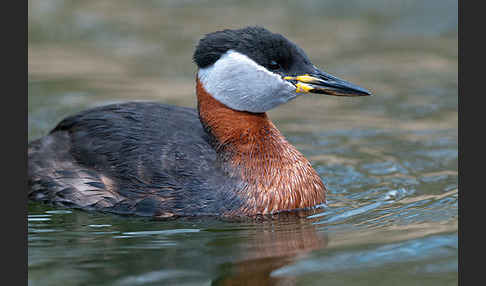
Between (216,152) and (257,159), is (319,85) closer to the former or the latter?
(257,159)

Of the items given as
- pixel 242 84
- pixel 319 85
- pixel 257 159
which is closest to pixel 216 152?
pixel 257 159

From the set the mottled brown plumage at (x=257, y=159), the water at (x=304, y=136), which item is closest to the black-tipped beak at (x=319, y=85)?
the mottled brown plumage at (x=257, y=159)

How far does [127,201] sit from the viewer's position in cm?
785

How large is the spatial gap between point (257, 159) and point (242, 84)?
0.81 metres

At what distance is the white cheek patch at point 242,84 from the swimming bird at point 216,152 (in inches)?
0.4

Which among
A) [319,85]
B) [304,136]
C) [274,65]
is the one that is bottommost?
[304,136]

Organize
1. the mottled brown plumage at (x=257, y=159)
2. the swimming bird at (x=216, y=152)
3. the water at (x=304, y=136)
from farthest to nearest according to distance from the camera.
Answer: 1. the mottled brown plumage at (x=257, y=159)
2. the swimming bird at (x=216, y=152)
3. the water at (x=304, y=136)

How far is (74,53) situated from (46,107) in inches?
114

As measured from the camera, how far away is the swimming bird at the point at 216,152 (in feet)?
25.4

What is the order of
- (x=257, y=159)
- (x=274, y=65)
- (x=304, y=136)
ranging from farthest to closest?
(x=304, y=136) < (x=257, y=159) < (x=274, y=65)

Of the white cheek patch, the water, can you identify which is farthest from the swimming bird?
the water

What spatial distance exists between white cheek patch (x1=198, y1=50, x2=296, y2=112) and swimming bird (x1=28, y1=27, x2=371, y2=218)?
Result: 0.01m

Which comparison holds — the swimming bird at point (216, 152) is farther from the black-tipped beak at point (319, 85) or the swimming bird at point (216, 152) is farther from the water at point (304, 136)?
the water at point (304, 136)

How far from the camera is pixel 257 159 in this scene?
314 inches
